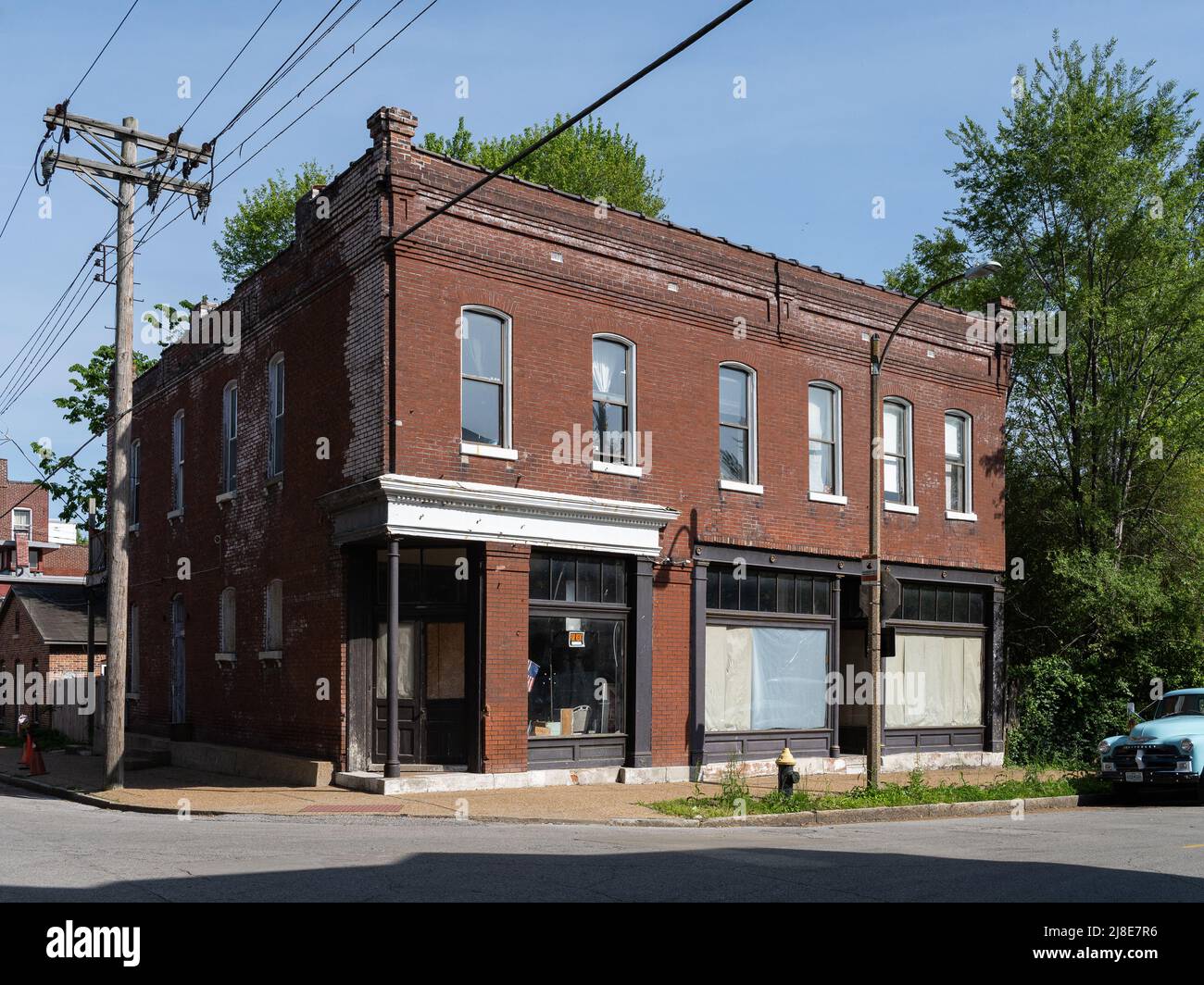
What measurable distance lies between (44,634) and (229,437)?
16677 millimetres

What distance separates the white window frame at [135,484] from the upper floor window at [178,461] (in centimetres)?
242

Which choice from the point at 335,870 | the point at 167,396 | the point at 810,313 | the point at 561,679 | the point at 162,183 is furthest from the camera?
the point at 167,396

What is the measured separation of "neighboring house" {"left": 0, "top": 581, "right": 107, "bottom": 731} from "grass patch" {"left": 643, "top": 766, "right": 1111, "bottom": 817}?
23921 mm

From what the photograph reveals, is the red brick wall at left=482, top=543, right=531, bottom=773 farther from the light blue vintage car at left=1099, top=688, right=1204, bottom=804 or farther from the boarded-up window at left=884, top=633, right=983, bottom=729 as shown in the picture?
the light blue vintage car at left=1099, top=688, right=1204, bottom=804

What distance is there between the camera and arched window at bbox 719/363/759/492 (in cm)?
2142

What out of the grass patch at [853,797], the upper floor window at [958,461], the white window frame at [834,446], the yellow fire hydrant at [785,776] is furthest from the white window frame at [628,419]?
the upper floor window at [958,461]

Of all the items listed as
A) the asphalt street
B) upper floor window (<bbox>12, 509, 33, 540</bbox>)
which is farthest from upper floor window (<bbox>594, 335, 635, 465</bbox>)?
upper floor window (<bbox>12, 509, 33, 540</bbox>)

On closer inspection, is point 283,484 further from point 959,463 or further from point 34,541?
point 34,541

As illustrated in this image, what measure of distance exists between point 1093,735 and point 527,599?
43.2 ft

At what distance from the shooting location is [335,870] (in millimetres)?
9844

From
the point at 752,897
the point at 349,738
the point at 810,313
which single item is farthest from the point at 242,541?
the point at 752,897

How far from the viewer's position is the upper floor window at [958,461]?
1000 inches

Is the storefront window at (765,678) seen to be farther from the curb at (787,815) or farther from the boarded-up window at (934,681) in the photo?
the curb at (787,815)
